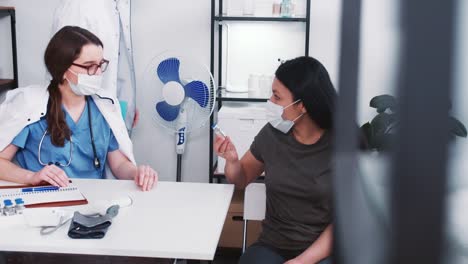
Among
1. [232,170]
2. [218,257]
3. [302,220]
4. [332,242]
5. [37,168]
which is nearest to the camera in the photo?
[332,242]

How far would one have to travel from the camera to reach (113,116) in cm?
220

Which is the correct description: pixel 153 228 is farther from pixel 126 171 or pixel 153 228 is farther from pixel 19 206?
pixel 126 171

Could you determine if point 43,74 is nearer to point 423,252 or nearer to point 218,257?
point 218,257

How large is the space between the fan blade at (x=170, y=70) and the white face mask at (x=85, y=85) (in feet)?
2.78

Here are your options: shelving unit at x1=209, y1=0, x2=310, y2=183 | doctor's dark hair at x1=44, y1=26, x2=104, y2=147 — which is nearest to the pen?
doctor's dark hair at x1=44, y1=26, x2=104, y2=147

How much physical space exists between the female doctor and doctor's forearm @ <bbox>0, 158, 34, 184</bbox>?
0.11 feet

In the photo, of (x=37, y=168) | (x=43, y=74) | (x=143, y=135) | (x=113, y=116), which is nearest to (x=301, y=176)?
(x=113, y=116)

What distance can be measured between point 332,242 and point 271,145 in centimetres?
153

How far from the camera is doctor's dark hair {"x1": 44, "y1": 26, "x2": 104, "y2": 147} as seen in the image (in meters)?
2.05

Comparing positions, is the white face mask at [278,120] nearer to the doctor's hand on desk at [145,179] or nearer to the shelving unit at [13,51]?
the doctor's hand on desk at [145,179]

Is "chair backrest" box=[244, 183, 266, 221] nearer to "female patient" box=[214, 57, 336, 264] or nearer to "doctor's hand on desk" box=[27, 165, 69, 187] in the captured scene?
"female patient" box=[214, 57, 336, 264]

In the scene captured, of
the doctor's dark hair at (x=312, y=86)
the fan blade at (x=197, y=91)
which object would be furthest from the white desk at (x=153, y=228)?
the fan blade at (x=197, y=91)

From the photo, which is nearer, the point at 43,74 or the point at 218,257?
the point at 218,257

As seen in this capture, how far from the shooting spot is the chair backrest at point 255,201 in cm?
195
